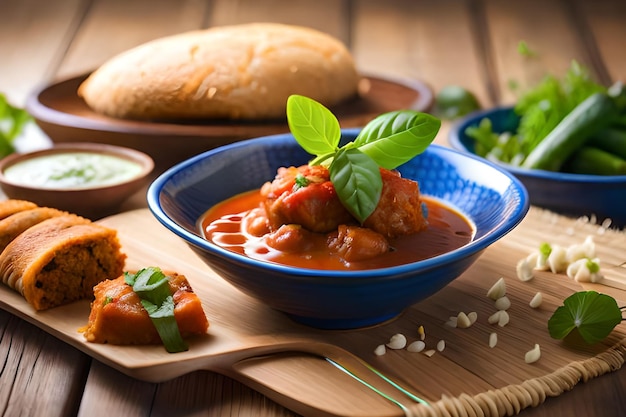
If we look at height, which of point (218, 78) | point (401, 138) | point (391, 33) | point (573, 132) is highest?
point (401, 138)

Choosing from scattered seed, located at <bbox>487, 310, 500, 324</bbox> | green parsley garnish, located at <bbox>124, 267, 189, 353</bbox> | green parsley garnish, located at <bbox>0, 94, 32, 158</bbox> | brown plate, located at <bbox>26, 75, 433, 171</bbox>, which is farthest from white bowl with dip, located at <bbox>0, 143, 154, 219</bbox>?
scattered seed, located at <bbox>487, 310, 500, 324</bbox>

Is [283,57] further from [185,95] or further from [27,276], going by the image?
[27,276]

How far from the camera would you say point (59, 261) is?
104 inches

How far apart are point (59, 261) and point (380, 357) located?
1.05 metres

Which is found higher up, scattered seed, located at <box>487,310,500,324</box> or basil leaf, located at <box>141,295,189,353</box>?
basil leaf, located at <box>141,295,189,353</box>

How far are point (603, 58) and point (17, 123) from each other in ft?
13.5

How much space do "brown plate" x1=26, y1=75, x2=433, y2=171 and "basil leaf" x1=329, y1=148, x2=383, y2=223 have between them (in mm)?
1570

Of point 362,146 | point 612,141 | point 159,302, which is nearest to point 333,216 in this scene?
point 362,146

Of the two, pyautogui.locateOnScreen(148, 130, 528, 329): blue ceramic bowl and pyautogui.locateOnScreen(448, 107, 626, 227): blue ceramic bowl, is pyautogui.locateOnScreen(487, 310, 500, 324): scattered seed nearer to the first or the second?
pyautogui.locateOnScreen(148, 130, 528, 329): blue ceramic bowl

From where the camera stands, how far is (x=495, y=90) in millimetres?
5652

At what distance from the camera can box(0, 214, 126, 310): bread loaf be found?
2590mm

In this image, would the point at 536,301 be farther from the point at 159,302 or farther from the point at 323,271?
the point at 159,302

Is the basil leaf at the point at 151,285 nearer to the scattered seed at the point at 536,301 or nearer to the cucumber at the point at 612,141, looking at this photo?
the scattered seed at the point at 536,301

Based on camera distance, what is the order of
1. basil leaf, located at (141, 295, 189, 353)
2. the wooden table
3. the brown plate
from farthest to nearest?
the wooden table → the brown plate → basil leaf, located at (141, 295, 189, 353)
